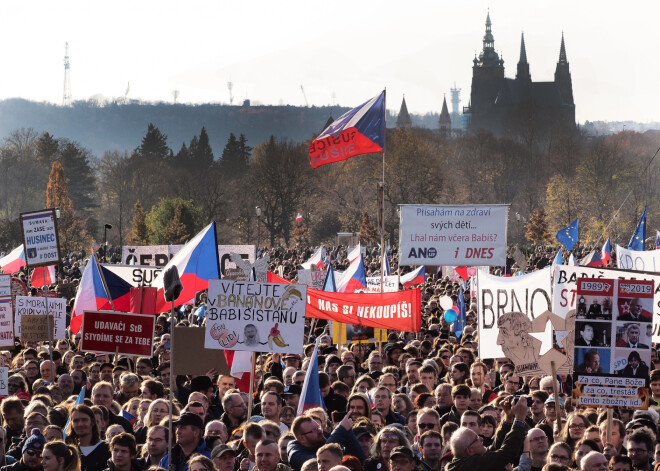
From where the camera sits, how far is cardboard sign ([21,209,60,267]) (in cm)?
1502

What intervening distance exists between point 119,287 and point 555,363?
8.32 metres

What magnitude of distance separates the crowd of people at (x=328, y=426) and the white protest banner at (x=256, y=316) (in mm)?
443

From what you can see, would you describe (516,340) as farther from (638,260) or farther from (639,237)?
(639,237)

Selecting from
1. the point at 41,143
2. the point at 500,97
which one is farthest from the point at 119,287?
the point at 500,97

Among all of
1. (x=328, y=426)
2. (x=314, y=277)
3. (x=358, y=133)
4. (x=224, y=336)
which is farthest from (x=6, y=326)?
(x=314, y=277)

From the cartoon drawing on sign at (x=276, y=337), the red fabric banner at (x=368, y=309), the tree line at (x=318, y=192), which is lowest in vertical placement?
the cartoon drawing on sign at (x=276, y=337)

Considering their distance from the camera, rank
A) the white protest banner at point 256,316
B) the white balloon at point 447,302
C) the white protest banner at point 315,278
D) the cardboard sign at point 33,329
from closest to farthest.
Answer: the white protest banner at point 256,316 < the cardboard sign at point 33,329 < the white balloon at point 447,302 < the white protest banner at point 315,278

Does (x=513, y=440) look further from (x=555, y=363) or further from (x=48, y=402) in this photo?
(x=48, y=402)

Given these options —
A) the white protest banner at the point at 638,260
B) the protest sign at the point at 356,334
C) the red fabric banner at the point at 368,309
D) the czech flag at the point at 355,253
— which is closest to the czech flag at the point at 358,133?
the czech flag at the point at 355,253

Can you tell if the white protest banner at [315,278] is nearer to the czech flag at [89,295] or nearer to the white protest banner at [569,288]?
the czech flag at [89,295]

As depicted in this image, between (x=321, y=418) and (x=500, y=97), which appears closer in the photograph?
(x=321, y=418)

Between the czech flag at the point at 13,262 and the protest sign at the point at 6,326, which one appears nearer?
the protest sign at the point at 6,326

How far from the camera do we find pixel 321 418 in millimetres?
8961

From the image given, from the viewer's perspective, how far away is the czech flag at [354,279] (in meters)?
20.4
